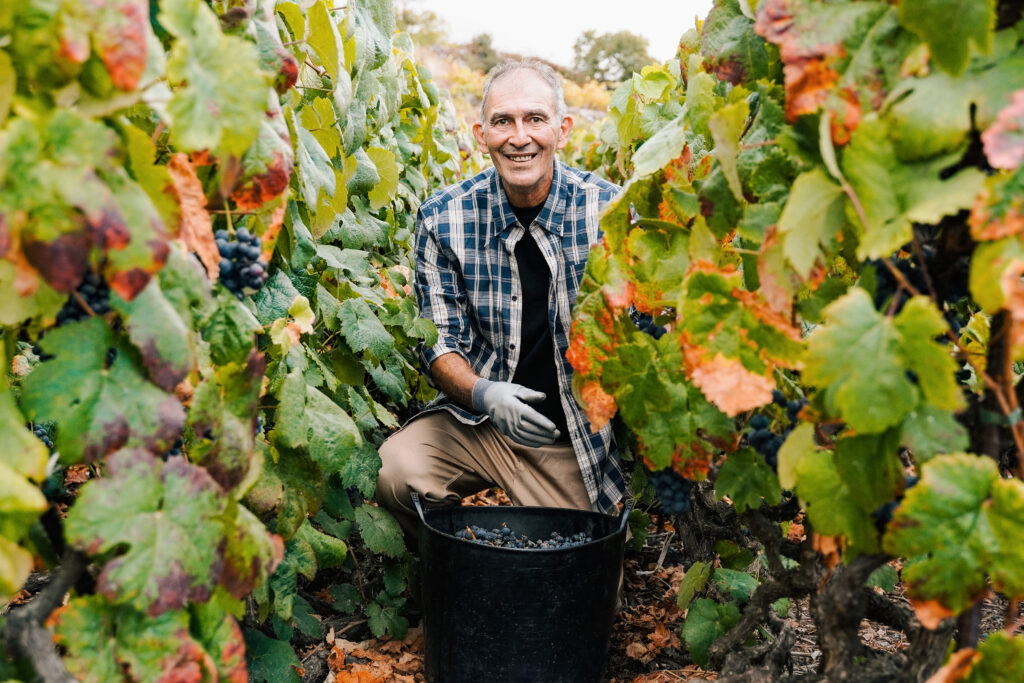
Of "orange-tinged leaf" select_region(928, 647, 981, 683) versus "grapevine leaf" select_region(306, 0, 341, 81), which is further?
"grapevine leaf" select_region(306, 0, 341, 81)

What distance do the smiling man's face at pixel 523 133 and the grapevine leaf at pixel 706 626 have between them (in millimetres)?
1558

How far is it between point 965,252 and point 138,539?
1097 mm

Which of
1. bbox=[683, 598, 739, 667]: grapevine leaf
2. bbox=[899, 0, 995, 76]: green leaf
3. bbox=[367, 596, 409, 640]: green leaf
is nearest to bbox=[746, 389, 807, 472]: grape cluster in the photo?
bbox=[683, 598, 739, 667]: grapevine leaf

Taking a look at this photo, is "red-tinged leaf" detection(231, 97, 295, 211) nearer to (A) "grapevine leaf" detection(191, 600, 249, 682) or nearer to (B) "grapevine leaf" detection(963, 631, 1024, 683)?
(A) "grapevine leaf" detection(191, 600, 249, 682)

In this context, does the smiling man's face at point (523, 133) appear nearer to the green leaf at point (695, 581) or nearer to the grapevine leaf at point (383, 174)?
the grapevine leaf at point (383, 174)

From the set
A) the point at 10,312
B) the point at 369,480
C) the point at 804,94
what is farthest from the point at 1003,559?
the point at 369,480

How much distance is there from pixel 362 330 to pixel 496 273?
2.58 ft

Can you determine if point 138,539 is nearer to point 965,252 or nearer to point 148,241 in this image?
point 148,241

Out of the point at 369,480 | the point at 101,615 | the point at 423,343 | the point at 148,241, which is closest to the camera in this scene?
the point at 148,241

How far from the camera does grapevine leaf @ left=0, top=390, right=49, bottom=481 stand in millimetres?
901

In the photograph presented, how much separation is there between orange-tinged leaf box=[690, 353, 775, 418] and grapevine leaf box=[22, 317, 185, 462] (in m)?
0.71

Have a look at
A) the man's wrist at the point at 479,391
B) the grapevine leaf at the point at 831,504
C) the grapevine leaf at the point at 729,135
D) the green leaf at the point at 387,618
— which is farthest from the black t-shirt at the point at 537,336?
the grapevine leaf at the point at 831,504

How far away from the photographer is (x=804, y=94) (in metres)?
1.06

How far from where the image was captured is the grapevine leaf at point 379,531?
2.33 meters
